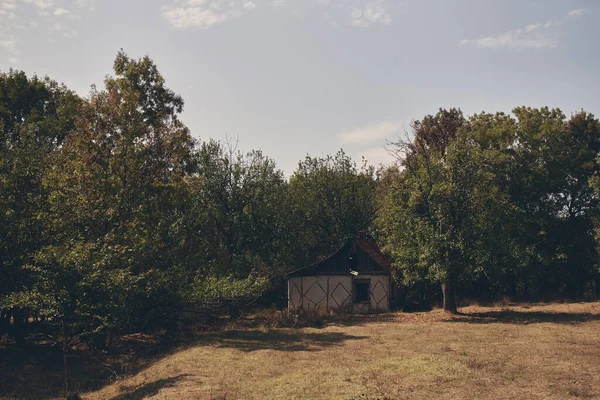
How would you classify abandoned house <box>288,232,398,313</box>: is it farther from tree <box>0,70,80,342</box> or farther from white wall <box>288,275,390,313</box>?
tree <box>0,70,80,342</box>

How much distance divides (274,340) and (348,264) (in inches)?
567

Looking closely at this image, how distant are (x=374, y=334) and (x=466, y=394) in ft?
42.5

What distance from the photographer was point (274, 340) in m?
26.4

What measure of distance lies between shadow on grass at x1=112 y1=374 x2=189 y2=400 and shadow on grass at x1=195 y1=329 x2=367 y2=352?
5.87 m

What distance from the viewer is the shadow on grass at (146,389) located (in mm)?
16875

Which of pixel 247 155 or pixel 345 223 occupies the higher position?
pixel 247 155

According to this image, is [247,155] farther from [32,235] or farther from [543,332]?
[543,332]

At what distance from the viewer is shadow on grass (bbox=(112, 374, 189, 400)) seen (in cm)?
1688

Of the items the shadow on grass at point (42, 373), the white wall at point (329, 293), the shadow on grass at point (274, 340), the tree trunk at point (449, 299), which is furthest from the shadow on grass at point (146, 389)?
the tree trunk at point (449, 299)

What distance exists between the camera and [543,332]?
25391mm

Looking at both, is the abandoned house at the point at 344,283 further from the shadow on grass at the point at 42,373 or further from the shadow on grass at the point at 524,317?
the shadow on grass at the point at 42,373

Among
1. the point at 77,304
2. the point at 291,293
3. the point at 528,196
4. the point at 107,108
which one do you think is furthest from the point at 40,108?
the point at 528,196

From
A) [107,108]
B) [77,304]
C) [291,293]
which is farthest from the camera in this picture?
[291,293]

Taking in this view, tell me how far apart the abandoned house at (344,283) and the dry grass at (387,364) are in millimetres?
8847
